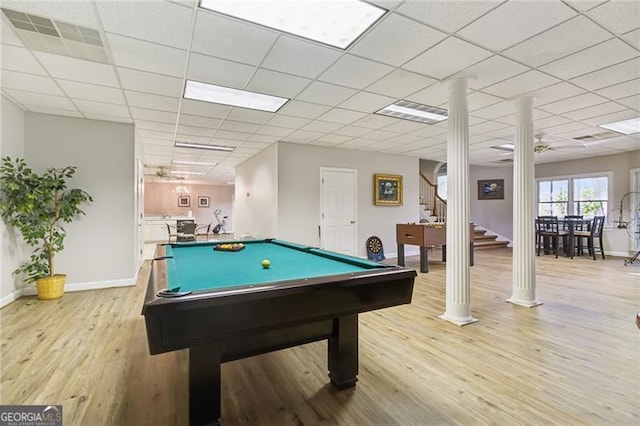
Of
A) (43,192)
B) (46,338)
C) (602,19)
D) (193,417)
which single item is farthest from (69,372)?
(602,19)

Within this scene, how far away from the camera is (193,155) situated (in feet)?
24.5

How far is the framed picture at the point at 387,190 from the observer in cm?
718

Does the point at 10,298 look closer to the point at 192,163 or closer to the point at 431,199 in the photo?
the point at 192,163

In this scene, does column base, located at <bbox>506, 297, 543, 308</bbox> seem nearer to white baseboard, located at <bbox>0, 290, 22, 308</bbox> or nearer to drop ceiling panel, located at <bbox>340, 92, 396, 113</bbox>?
drop ceiling panel, located at <bbox>340, 92, 396, 113</bbox>

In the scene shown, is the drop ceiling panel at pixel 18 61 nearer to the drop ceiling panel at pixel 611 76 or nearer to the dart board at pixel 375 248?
the drop ceiling panel at pixel 611 76

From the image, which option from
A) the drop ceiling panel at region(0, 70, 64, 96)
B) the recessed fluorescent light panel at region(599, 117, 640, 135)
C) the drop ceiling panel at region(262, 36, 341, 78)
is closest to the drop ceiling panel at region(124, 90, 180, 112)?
the drop ceiling panel at region(0, 70, 64, 96)

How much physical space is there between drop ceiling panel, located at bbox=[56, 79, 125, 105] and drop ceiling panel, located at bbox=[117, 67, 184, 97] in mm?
293

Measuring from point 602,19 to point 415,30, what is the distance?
1.35 m

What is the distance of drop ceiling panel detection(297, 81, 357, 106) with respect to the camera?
343cm

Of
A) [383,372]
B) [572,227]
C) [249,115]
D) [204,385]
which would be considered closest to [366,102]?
[249,115]

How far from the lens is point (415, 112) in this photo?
14.6 feet

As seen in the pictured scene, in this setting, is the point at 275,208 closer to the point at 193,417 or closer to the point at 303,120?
the point at 303,120

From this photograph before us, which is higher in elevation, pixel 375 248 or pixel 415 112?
pixel 415 112

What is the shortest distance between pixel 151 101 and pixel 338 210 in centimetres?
409
